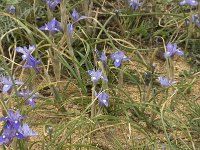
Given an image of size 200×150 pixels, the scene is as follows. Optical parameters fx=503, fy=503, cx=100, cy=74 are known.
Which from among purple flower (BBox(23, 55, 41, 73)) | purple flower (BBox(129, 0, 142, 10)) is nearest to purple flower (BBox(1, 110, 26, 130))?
purple flower (BBox(23, 55, 41, 73))

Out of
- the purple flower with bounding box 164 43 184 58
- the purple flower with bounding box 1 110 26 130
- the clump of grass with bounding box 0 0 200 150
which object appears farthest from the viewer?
the purple flower with bounding box 164 43 184 58

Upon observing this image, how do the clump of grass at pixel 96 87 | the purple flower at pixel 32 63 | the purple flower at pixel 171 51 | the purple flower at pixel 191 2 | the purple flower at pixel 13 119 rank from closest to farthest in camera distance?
the purple flower at pixel 13 119 → the clump of grass at pixel 96 87 → the purple flower at pixel 32 63 → the purple flower at pixel 171 51 → the purple flower at pixel 191 2

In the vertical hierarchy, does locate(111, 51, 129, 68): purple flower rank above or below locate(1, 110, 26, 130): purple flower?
above

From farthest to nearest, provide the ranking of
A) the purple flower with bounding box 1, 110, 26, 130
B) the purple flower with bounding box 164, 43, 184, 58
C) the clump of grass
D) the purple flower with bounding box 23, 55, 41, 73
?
the purple flower with bounding box 164, 43, 184, 58, the purple flower with bounding box 23, 55, 41, 73, the clump of grass, the purple flower with bounding box 1, 110, 26, 130

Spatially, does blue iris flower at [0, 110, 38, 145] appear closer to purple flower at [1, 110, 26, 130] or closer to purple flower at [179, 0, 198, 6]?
purple flower at [1, 110, 26, 130]

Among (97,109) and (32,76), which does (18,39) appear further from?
(97,109)

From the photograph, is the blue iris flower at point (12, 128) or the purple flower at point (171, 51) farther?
the purple flower at point (171, 51)

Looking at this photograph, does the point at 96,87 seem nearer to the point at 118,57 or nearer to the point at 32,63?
the point at 118,57

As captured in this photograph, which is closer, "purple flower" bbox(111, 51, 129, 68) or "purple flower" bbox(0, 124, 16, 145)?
"purple flower" bbox(0, 124, 16, 145)

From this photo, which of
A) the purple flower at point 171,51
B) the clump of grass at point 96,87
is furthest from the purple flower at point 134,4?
the purple flower at point 171,51

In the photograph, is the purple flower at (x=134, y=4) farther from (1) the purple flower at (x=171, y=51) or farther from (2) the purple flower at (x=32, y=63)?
(2) the purple flower at (x=32, y=63)

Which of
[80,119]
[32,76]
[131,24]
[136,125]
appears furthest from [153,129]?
[131,24]
